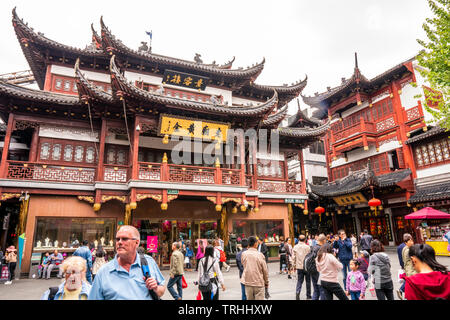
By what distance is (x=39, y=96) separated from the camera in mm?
12461

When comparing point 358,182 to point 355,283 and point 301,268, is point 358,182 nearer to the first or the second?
point 301,268

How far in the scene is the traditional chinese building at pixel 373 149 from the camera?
18.2 m

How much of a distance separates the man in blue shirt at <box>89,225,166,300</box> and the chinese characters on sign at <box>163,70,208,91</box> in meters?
14.6

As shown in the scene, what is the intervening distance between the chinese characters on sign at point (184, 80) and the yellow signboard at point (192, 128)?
12.8 feet

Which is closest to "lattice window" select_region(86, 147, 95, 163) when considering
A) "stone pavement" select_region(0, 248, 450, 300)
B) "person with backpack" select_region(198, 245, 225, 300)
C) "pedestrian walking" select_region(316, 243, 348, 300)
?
"stone pavement" select_region(0, 248, 450, 300)

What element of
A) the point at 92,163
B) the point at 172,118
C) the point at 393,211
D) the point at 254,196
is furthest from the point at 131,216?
the point at 393,211

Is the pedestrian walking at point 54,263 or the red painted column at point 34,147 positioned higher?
the red painted column at point 34,147

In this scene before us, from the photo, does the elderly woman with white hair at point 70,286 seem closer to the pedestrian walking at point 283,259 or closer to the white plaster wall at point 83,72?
the pedestrian walking at point 283,259

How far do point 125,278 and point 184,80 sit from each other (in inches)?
598

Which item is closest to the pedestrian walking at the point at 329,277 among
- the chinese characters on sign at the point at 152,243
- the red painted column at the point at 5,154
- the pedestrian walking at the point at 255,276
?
the pedestrian walking at the point at 255,276
